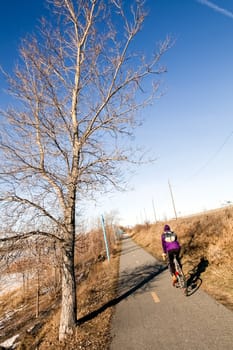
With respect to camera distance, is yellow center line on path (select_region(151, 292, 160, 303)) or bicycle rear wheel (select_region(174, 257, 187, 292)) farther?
bicycle rear wheel (select_region(174, 257, 187, 292))

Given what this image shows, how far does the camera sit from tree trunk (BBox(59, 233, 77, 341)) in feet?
20.3

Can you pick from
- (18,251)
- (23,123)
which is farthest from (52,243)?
(23,123)

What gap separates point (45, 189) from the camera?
22.6 ft

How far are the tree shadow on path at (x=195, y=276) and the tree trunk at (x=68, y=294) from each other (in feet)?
11.0

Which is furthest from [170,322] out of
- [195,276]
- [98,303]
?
[195,276]

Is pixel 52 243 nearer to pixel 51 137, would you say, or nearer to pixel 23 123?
pixel 51 137

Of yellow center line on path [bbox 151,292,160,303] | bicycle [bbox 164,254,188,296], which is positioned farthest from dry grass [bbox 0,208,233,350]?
yellow center line on path [bbox 151,292,160,303]

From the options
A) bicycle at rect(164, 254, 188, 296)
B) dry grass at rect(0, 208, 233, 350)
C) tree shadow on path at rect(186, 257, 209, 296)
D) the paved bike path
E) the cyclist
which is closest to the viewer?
the paved bike path

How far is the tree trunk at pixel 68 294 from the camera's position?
6.20 m

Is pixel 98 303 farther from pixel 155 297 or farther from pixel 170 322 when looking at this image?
pixel 170 322

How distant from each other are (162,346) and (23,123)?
630 centimetres

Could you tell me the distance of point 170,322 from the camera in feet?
17.7

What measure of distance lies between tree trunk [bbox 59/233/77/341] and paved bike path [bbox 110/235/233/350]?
1088mm

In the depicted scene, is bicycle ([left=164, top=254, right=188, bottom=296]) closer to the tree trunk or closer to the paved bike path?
the paved bike path
